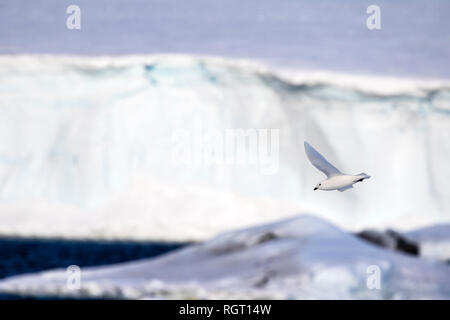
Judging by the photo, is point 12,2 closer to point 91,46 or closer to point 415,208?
point 91,46

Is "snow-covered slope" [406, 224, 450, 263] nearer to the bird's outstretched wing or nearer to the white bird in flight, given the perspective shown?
the white bird in flight

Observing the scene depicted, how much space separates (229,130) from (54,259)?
373 centimetres

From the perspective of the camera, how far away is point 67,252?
17516 millimetres

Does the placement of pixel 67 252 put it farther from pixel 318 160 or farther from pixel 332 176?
pixel 318 160

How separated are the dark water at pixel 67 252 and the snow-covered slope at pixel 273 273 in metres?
3.92

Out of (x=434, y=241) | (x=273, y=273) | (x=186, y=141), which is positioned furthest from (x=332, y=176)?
(x=186, y=141)

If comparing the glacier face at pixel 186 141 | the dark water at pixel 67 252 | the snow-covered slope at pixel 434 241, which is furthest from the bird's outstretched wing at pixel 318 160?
the glacier face at pixel 186 141

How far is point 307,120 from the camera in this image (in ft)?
51.9

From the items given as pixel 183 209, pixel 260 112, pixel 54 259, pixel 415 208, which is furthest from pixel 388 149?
pixel 54 259

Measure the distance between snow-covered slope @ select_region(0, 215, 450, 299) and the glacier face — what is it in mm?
5493

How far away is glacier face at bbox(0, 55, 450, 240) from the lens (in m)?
15.3

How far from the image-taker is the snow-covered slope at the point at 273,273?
28.5ft

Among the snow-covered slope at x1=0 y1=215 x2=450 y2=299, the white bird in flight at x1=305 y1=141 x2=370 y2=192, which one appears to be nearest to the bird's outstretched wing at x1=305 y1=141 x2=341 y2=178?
the white bird in flight at x1=305 y1=141 x2=370 y2=192

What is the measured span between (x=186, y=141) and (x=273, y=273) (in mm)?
6305
